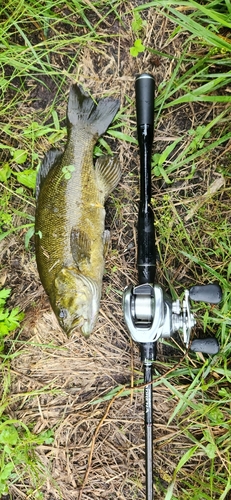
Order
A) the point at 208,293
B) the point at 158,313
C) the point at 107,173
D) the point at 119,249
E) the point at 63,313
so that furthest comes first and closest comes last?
the point at 119,249, the point at 107,173, the point at 63,313, the point at 208,293, the point at 158,313

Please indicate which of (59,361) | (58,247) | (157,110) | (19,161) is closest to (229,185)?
(157,110)

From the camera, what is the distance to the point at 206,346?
2725mm

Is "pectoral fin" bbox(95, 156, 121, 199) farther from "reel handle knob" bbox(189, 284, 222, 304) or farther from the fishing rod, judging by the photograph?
"reel handle knob" bbox(189, 284, 222, 304)

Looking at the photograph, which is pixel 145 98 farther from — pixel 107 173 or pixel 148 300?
pixel 148 300

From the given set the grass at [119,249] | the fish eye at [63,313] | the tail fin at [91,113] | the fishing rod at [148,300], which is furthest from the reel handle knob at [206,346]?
the tail fin at [91,113]

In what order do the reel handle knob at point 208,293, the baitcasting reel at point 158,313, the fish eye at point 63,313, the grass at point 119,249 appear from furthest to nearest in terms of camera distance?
the grass at point 119,249 < the fish eye at point 63,313 < the reel handle knob at point 208,293 < the baitcasting reel at point 158,313

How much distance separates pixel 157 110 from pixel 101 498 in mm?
2631

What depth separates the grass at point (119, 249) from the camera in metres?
2.97

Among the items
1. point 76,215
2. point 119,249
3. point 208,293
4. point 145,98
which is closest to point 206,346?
point 208,293

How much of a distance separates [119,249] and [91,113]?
911 millimetres

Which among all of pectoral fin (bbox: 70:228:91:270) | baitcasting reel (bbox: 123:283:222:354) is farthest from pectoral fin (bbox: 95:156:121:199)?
baitcasting reel (bbox: 123:283:222:354)

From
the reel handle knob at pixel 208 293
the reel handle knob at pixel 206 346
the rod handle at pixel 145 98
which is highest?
the rod handle at pixel 145 98

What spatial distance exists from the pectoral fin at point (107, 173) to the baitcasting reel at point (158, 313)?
0.77m

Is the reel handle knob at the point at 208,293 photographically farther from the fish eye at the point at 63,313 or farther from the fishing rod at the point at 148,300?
the fish eye at the point at 63,313
